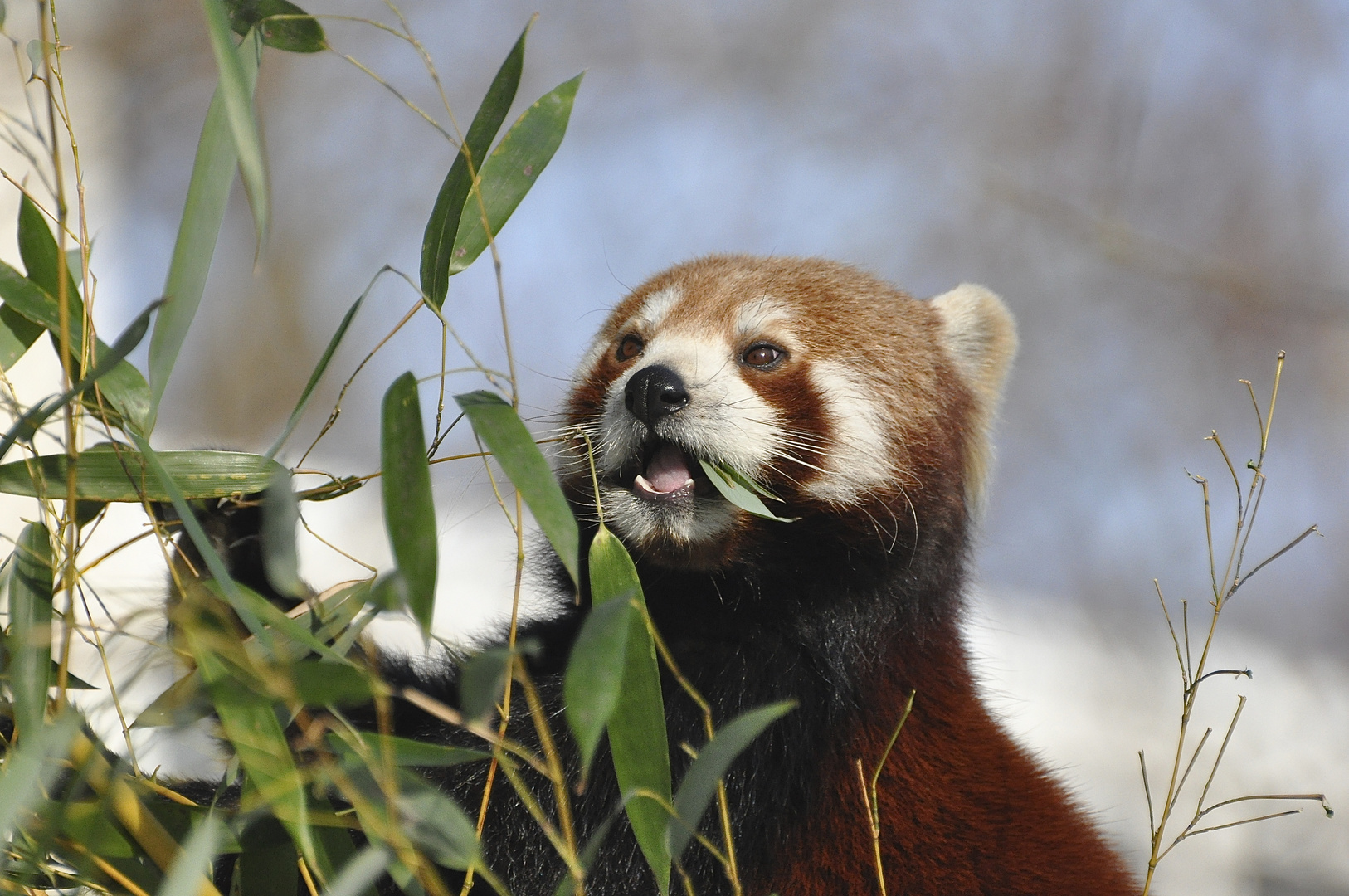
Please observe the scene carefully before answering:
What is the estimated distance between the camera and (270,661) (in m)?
1.14

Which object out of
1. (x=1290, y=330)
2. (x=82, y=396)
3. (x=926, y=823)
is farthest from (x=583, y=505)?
(x=1290, y=330)

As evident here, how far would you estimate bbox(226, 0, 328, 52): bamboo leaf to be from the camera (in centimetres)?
132

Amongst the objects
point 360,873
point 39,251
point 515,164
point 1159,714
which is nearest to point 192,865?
point 360,873

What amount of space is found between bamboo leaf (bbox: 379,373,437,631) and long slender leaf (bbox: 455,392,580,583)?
2.9 inches

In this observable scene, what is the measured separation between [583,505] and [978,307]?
1.19 meters

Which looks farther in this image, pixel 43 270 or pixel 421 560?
pixel 43 270

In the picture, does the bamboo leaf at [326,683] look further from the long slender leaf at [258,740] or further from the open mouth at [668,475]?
the open mouth at [668,475]

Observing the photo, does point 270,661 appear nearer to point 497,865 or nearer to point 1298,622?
point 497,865

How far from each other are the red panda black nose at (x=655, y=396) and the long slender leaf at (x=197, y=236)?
0.84m

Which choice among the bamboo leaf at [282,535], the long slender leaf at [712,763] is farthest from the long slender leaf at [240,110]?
the long slender leaf at [712,763]

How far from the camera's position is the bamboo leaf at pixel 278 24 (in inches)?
51.9

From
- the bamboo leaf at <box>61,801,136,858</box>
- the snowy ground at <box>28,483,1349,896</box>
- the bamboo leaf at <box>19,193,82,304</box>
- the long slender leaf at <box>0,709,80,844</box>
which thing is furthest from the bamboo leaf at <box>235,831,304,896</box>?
the snowy ground at <box>28,483,1349,896</box>

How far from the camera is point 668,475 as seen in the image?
1.93 m

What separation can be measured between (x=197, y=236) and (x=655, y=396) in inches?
35.2
